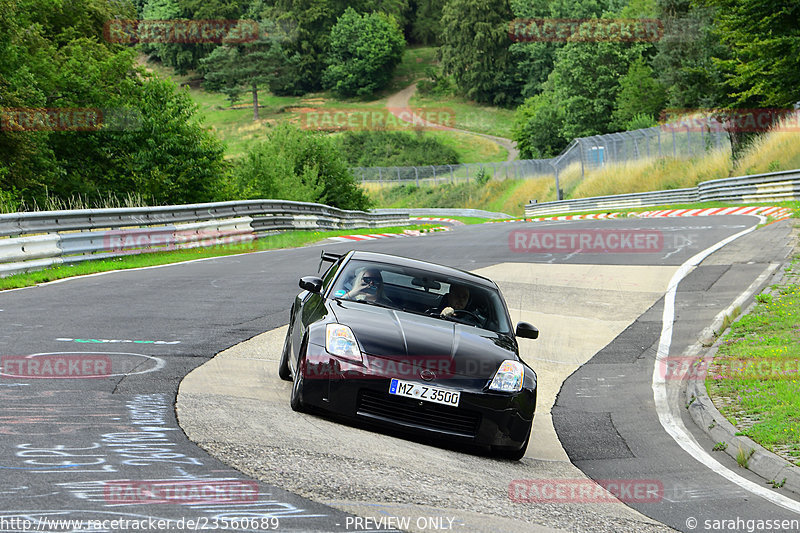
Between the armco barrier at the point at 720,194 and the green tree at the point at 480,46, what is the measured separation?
90.1 metres

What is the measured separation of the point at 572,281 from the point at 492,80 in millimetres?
129036

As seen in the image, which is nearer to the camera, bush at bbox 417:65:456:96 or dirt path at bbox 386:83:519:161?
dirt path at bbox 386:83:519:161

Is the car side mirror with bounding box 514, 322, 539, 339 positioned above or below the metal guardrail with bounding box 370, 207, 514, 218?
above

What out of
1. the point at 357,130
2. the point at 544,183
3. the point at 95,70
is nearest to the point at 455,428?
the point at 95,70

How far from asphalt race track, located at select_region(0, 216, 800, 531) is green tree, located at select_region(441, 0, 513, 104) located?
13136 centimetres

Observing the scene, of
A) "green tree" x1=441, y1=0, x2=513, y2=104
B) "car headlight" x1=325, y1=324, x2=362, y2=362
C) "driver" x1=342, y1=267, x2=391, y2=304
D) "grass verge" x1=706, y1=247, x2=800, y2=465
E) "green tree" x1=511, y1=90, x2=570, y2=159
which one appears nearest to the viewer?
"car headlight" x1=325, y1=324, x2=362, y2=362

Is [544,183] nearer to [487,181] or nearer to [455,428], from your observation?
[487,181]

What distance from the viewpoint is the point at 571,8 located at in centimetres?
12612

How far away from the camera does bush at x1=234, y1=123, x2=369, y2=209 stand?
4212 cm

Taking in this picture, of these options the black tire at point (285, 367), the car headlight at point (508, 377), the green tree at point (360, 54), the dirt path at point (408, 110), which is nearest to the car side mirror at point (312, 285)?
the black tire at point (285, 367)

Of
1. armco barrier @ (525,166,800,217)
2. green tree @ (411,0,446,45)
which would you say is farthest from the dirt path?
armco barrier @ (525,166,800,217)

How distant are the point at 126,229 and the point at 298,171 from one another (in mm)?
28007

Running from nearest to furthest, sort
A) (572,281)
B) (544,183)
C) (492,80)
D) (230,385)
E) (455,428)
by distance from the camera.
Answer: (455,428)
(230,385)
(572,281)
(544,183)
(492,80)

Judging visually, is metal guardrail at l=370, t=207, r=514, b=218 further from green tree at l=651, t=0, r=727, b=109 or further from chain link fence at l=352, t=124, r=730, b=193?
green tree at l=651, t=0, r=727, b=109
